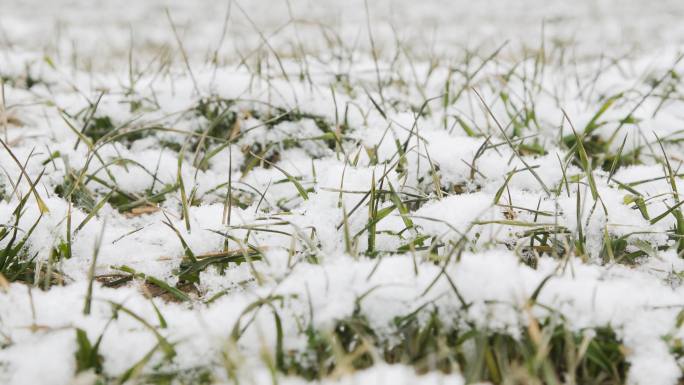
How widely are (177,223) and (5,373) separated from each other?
51cm

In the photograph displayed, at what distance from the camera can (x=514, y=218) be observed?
1.21m

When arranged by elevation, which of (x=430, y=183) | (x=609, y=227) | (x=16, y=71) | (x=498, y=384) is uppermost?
(x=16, y=71)

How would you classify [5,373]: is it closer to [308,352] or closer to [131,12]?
[308,352]

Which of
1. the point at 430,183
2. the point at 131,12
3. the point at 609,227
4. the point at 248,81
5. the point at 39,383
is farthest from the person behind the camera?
the point at 131,12

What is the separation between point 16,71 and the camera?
236cm

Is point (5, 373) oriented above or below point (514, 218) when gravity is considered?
below

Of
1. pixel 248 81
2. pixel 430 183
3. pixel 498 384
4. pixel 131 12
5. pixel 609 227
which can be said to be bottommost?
pixel 498 384

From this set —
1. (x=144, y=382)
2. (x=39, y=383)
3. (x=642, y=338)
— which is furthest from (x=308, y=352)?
(x=642, y=338)

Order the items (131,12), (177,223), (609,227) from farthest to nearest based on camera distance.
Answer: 1. (131,12)
2. (177,223)
3. (609,227)

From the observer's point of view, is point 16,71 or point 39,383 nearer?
point 39,383

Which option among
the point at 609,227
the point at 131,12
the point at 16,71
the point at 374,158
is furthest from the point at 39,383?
the point at 131,12

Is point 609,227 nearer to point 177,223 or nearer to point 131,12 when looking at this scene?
point 177,223

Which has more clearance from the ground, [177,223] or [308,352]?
[177,223]

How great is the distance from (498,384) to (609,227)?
1.73 feet
